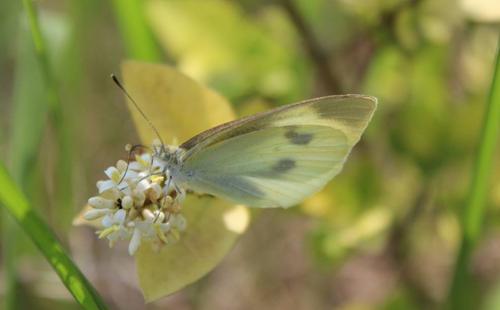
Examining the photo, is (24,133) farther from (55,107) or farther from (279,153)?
(279,153)

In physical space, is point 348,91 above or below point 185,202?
below

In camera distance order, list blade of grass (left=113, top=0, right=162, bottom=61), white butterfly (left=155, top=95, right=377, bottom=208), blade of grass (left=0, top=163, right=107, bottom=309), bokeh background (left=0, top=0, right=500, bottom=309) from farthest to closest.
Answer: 1. bokeh background (left=0, top=0, right=500, bottom=309)
2. blade of grass (left=113, top=0, right=162, bottom=61)
3. white butterfly (left=155, top=95, right=377, bottom=208)
4. blade of grass (left=0, top=163, right=107, bottom=309)

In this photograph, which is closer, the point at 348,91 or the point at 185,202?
the point at 185,202

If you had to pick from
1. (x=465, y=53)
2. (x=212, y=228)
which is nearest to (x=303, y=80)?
(x=465, y=53)

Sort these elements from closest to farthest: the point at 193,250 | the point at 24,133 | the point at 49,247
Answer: the point at 49,247 < the point at 193,250 < the point at 24,133

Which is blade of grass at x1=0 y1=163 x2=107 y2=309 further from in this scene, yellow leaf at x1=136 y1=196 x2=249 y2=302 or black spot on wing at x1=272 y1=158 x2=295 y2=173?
black spot on wing at x1=272 y1=158 x2=295 y2=173

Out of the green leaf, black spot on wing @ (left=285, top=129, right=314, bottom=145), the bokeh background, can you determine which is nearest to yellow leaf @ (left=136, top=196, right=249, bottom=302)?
black spot on wing @ (left=285, top=129, right=314, bottom=145)

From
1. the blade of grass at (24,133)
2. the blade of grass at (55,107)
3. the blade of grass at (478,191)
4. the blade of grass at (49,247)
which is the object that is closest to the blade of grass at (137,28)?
the blade of grass at (55,107)

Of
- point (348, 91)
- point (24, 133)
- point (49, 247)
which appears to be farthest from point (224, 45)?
point (49, 247)
